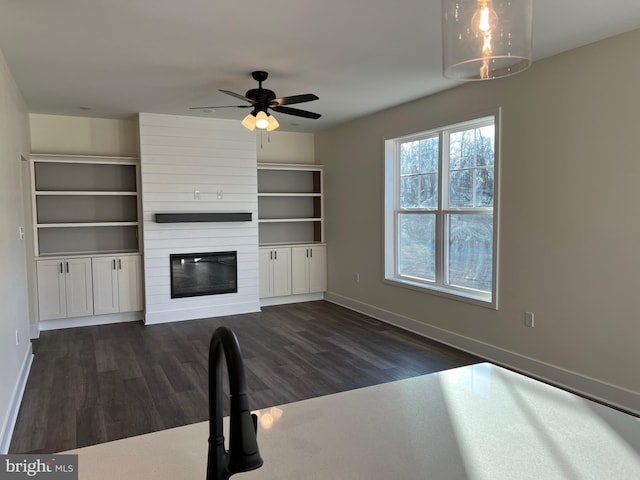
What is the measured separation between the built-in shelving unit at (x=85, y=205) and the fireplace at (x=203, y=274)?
827mm

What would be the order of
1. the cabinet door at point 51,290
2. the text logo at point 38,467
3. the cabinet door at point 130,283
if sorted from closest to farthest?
1. the text logo at point 38,467
2. the cabinet door at point 51,290
3. the cabinet door at point 130,283

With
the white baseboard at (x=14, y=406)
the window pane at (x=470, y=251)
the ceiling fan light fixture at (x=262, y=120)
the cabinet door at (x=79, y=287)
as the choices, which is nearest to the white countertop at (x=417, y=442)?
the white baseboard at (x=14, y=406)

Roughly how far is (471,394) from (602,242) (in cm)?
269

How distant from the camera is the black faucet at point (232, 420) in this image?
619 millimetres

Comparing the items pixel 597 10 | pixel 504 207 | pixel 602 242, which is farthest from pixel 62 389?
pixel 597 10

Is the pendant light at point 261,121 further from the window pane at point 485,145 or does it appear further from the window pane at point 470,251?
the window pane at point 470,251

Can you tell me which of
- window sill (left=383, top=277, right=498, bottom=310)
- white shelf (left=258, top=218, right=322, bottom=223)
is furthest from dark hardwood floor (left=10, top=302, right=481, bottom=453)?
white shelf (left=258, top=218, right=322, bottom=223)

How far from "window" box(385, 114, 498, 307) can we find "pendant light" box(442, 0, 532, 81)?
299cm

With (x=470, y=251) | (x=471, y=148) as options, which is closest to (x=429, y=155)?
(x=471, y=148)

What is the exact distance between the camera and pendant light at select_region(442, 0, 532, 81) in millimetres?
1370

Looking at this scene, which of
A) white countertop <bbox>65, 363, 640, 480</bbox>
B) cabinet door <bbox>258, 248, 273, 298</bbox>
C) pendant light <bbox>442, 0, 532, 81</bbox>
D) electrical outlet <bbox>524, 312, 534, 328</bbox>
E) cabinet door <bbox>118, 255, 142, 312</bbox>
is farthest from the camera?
cabinet door <bbox>258, 248, 273, 298</bbox>

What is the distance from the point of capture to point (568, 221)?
12.0ft

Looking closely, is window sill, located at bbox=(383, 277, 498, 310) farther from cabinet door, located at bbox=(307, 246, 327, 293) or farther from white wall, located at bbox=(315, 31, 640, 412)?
cabinet door, located at bbox=(307, 246, 327, 293)

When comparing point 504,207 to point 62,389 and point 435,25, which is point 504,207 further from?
point 62,389
